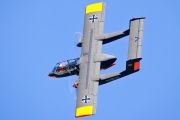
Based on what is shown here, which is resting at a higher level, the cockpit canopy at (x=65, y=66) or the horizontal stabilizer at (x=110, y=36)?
the horizontal stabilizer at (x=110, y=36)

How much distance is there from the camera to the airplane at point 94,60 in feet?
284

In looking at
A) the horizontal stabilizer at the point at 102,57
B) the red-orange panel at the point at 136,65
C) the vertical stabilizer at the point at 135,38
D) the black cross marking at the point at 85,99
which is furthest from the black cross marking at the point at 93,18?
the black cross marking at the point at 85,99

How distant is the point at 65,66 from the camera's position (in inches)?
3642

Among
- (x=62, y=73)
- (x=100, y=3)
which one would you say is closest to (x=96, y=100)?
(x=62, y=73)

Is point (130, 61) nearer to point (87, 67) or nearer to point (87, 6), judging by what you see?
point (87, 67)

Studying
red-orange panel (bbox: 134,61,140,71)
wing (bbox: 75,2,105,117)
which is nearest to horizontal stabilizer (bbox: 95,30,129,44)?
wing (bbox: 75,2,105,117)

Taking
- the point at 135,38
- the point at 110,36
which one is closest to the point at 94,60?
the point at 110,36

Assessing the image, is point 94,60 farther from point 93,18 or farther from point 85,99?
point 93,18

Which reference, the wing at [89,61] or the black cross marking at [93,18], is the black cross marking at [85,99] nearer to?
the wing at [89,61]

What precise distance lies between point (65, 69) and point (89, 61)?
4681 millimetres

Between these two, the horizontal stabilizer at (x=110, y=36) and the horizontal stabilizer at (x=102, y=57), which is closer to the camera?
the horizontal stabilizer at (x=102, y=57)

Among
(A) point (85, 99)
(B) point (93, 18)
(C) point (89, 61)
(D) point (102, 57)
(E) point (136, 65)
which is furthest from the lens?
(B) point (93, 18)

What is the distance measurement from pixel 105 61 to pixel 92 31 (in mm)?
5578

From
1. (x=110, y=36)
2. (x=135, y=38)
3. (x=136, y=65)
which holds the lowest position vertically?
(x=136, y=65)
